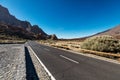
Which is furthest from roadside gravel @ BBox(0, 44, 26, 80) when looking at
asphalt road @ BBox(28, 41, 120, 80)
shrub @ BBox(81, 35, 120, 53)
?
shrub @ BBox(81, 35, 120, 53)

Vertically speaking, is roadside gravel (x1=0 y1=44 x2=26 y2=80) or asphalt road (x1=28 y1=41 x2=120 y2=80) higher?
asphalt road (x1=28 y1=41 x2=120 y2=80)

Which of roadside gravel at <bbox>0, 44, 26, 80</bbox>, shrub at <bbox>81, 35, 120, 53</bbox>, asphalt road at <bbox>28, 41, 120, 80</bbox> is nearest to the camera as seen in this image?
roadside gravel at <bbox>0, 44, 26, 80</bbox>

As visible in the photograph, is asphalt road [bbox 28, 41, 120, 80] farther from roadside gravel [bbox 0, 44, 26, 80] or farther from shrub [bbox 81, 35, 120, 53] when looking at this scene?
shrub [bbox 81, 35, 120, 53]

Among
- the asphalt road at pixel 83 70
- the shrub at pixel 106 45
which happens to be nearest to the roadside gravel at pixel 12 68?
the asphalt road at pixel 83 70

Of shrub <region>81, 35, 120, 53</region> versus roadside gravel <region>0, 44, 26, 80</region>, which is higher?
shrub <region>81, 35, 120, 53</region>

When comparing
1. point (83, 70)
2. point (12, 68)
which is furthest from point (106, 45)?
point (12, 68)

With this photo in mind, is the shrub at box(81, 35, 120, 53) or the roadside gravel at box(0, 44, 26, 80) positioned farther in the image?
the shrub at box(81, 35, 120, 53)

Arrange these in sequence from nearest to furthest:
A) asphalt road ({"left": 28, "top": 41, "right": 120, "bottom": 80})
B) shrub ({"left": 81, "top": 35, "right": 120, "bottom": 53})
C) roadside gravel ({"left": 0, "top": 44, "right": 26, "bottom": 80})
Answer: roadside gravel ({"left": 0, "top": 44, "right": 26, "bottom": 80})
asphalt road ({"left": 28, "top": 41, "right": 120, "bottom": 80})
shrub ({"left": 81, "top": 35, "right": 120, "bottom": 53})

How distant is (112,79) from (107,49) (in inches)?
399

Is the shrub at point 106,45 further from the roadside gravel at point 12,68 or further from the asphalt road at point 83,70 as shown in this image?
the roadside gravel at point 12,68

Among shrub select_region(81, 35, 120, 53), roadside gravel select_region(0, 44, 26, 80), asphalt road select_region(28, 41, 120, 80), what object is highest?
shrub select_region(81, 35, 120, 53)

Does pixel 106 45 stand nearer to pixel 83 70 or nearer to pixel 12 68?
pixel 83 70

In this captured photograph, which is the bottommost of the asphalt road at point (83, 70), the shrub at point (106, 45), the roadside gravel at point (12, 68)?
the roadside gravel at point (12, 68)

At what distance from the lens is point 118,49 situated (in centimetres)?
1497
